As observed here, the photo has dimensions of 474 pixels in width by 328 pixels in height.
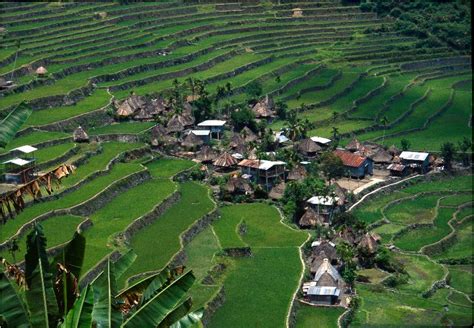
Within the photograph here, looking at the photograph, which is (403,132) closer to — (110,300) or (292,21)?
(292,21)

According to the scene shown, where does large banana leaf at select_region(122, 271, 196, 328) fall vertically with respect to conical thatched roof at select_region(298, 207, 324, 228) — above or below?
above

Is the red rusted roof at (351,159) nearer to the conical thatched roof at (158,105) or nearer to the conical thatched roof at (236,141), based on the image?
the conical thatched roof at (236,141)

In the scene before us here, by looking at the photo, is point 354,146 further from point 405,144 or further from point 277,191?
point 277,191

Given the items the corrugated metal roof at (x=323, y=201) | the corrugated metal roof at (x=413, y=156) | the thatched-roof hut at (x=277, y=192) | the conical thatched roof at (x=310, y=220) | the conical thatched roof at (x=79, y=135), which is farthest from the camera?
the corrugated metal roof at (x=413, y=156)

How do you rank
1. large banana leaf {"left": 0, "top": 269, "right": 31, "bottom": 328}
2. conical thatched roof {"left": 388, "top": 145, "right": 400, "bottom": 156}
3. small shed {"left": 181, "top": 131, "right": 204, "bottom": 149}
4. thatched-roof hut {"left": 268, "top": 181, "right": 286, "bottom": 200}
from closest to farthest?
1. large banana leaf {"left": 0, "top": 269, "right": 31, "bottom": 328}
2. thatched-roof hut {"left": 268, "top": 181, "right": 286, "bottom": 200}
3. small shed {"left": 181, "top": 131, "right": 204, "bottom": 149}
4. conical thatched roof {"left": 388, "top": 145, "right": 400, "bottom": 156}

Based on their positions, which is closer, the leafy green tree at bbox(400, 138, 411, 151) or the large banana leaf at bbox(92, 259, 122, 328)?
the large banana leaf at bbox(92, 259, 122, 328)

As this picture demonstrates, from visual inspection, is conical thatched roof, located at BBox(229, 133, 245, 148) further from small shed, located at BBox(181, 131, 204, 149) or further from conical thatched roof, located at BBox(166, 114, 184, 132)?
conical thatched roof, located at BBox(166, 114, 184, 132)

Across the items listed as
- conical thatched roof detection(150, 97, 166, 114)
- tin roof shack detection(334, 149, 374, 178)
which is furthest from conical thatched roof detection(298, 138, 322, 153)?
conical thatched roof detection(150, 97, 166, 114)

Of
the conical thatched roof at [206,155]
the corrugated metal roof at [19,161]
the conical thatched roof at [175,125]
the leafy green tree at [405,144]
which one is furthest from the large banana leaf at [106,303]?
the leafy green tree at [405,144]
